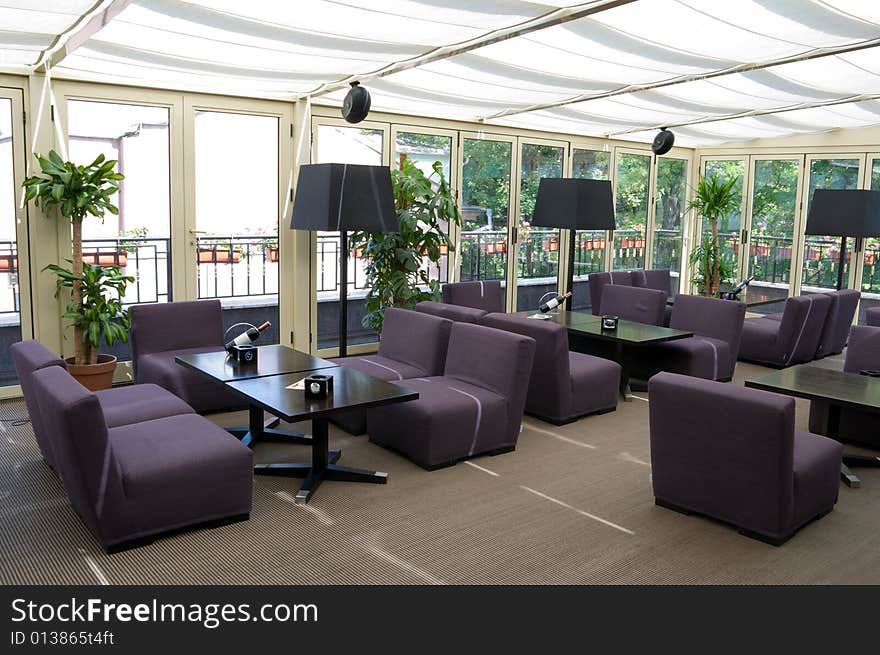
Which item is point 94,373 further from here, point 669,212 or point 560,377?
point 669,212

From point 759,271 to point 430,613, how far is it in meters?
9.73

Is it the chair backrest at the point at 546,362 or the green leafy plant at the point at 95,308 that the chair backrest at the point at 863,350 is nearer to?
the chair backrest at the point at 546,362

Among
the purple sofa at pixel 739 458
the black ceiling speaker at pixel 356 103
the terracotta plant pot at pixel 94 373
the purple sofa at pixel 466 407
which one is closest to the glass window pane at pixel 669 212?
the black ceiling speaker at pixel 356 103

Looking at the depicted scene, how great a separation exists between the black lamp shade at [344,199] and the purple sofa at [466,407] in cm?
99

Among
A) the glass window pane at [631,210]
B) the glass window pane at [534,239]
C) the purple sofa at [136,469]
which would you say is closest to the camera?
the purple sofa at [136,469]

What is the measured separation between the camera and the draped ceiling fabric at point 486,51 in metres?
4.94

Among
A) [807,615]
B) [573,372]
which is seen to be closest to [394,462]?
[573,372]

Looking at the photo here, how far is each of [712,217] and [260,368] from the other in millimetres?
7525

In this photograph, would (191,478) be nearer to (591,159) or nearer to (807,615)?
(807,615)

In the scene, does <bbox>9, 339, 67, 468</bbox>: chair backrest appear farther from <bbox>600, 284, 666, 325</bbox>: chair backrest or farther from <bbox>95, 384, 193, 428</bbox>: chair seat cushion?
<bbox>600, 284, 666, 325</bbox>: chair backrest

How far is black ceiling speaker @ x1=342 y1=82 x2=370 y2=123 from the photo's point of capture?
22.4ft

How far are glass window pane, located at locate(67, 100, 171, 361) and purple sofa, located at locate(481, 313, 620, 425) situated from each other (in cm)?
320

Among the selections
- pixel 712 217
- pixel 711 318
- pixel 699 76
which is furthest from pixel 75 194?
pixel 712 217

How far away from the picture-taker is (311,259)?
802cm
